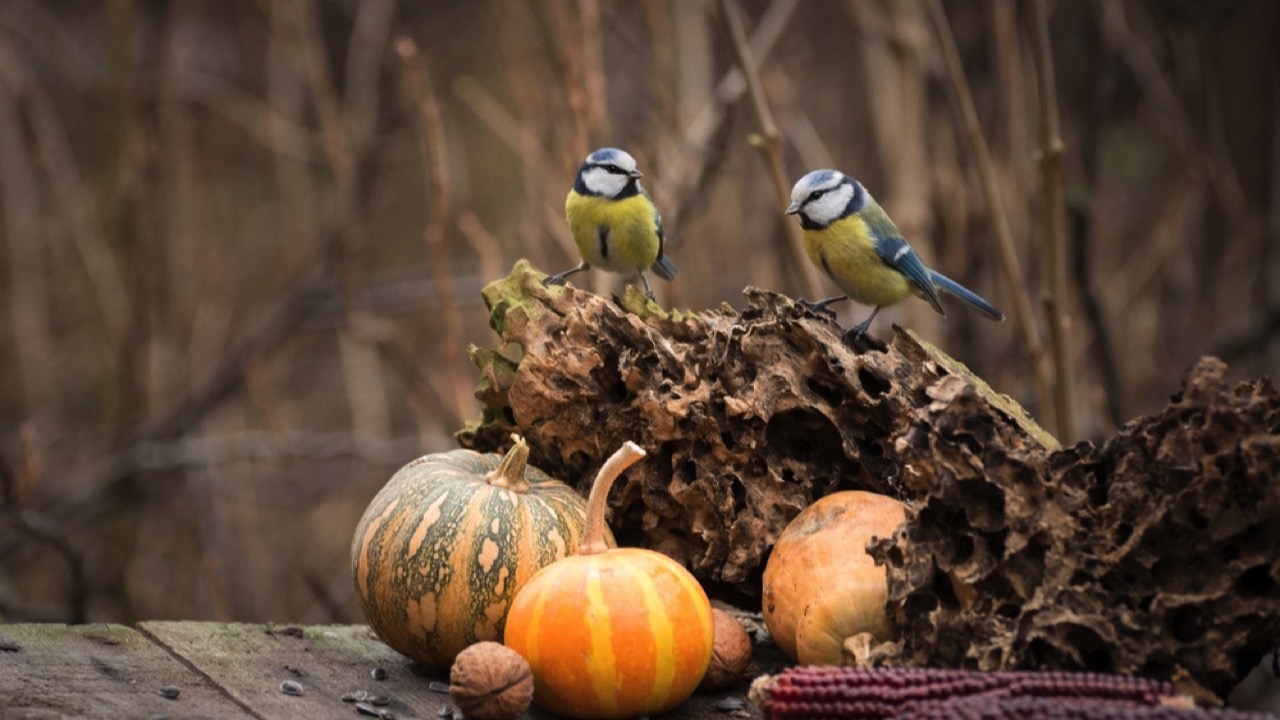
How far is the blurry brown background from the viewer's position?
4.11 m

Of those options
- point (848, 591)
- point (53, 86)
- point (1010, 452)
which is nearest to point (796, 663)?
point (848, 591)

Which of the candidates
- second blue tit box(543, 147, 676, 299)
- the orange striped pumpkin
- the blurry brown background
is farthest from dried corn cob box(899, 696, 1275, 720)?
the blurry brown background

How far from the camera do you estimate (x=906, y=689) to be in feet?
5.98

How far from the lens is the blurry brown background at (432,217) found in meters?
4.11

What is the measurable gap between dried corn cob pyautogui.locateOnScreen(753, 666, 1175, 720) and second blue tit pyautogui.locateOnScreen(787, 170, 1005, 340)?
926 millimetres

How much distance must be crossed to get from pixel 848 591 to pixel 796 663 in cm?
30

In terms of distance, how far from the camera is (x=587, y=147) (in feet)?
12.0

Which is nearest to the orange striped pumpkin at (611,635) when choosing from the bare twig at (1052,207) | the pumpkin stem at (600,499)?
the pumpkin stem at (600,499)

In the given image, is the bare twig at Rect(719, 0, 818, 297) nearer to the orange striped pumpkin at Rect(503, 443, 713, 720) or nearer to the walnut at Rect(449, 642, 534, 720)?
the orange striped pumpkin at Rect(503, 443, 713, 720)

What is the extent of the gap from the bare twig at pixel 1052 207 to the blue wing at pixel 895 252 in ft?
2.00

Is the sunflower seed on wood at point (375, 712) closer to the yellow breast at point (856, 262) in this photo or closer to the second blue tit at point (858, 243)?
the second blue tit at point (858, 243)

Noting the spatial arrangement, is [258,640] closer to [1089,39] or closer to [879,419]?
[879,419]

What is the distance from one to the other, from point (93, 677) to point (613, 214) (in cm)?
133

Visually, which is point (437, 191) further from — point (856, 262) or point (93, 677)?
point (93, 677)
